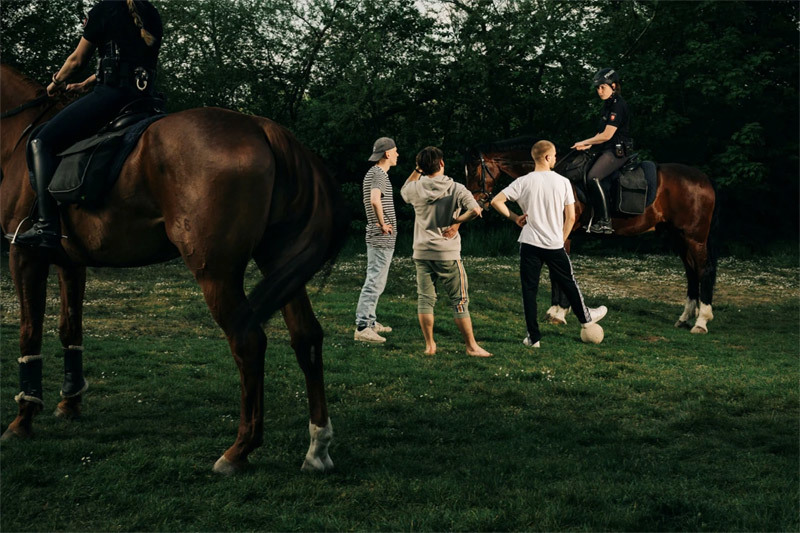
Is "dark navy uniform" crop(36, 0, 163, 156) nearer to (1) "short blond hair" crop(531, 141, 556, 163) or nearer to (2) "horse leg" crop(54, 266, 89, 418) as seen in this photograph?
(2) "horse leg" crop(54, 266, 89, 418)

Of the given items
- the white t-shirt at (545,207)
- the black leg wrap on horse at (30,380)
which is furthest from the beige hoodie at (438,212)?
the black leg wrap on horse at (30,380)

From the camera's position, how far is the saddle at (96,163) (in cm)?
498

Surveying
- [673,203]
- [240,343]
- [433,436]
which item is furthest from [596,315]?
[240,343]

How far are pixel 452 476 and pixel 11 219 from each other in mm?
3682

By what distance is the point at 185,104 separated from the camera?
2595 cm

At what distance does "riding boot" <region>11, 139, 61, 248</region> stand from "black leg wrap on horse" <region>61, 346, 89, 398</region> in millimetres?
1191

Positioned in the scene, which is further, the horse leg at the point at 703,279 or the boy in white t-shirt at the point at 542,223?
the horse leg at the point at 703,279

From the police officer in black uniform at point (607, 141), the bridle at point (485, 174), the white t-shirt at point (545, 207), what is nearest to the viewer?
the white t-shirt at point (545, 207)

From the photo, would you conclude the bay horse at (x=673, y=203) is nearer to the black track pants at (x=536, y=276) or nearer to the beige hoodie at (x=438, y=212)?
the black track pants at (x=536, y=276)

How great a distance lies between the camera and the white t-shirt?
918cm

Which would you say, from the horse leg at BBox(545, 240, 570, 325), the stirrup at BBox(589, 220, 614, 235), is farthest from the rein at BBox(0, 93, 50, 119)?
the stirrup at BBox(589, 220, 614, 235)

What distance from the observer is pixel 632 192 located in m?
11.7

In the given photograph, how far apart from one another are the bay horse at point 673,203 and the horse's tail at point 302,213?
260 inches

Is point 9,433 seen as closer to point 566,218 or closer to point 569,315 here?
point 566,218
